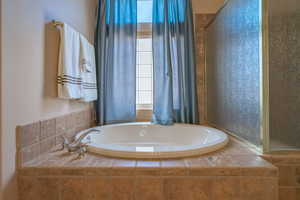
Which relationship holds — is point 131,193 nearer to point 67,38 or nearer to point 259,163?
point 259,163

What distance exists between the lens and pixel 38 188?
39.8 inches

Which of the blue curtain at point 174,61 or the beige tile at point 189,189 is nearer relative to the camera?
the beige tile at point 189,189

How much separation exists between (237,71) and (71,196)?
1.66 meters

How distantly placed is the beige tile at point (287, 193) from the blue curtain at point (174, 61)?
1.10 metres

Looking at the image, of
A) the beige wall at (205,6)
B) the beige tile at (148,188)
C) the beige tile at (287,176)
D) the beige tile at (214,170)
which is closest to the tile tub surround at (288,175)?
the beige tile at (287,176)

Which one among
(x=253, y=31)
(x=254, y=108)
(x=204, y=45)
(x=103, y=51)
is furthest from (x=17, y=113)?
(x=204, y=45)

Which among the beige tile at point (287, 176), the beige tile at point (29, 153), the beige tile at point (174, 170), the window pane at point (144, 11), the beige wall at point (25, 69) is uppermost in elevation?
the window pane at point (144, 11)

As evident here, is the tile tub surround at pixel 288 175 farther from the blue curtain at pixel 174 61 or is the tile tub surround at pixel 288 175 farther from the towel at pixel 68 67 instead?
the towel at pixel 68 67

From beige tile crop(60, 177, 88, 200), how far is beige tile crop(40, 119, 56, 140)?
0.40m

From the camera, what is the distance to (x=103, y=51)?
218 centimetres

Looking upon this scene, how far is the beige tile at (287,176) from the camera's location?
1151 mm

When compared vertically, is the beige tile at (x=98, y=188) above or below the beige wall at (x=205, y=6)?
below

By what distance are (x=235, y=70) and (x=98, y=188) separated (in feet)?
5.06

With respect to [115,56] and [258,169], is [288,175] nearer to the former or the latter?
[258,169]
